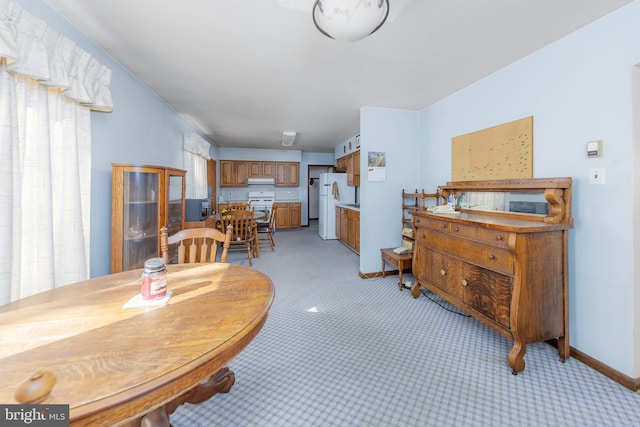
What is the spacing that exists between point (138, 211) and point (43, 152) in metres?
0.93

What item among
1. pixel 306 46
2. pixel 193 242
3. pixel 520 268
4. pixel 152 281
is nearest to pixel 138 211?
pixel 193 242

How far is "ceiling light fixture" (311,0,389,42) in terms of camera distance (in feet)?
3.95

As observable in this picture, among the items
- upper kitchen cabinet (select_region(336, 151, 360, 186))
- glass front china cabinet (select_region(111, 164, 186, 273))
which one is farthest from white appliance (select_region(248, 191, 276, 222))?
glass front china cabinet (select_region(111, 164, 186, 273))

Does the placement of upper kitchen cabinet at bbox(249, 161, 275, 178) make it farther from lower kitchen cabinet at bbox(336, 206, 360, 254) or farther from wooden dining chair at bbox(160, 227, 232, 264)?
wooden dining chair at bbox(160, 227, 232, 264)

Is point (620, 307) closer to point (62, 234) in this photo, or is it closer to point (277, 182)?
point (62, 234)

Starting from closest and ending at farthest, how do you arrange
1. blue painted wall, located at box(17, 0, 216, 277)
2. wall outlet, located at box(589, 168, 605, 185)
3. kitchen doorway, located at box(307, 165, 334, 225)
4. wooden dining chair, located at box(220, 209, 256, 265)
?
wall outlet, located at box(589, 168, 605, 185)
blue painted wall, located at box(17, 0, 216, 277)
wooden dining chair, located at box(220, 209, 256, 265)
kitchen doorway, located at box(307, 165, 334, 225)

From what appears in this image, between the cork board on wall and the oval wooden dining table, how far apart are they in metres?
2.43

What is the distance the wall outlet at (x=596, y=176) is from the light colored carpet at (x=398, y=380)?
1.31m

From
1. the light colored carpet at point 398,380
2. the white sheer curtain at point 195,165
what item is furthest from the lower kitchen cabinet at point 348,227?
the white sheer curtain at point 195,165

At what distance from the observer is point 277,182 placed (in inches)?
287

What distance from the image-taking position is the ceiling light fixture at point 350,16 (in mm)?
1204

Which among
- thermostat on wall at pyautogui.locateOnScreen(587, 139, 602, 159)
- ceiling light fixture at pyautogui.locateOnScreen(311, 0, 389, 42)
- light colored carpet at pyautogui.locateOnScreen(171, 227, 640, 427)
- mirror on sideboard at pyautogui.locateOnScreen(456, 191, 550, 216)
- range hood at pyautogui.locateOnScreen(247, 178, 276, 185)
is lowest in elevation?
light colored carpet at pyautogui.locateOnScreen(171, 227, 640, 427)

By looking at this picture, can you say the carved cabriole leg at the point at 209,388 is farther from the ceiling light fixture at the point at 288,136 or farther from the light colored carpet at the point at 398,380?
the ceiling light fixture at the point at 288,136

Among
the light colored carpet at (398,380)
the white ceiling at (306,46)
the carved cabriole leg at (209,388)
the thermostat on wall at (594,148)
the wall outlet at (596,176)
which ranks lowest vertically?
the light colored carpet at (398,380)
